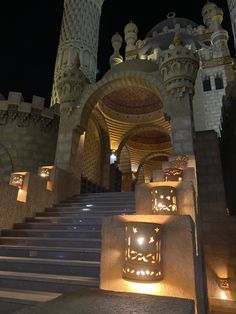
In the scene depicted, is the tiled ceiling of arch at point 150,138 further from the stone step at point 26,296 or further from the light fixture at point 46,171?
the stone step at point 26,296

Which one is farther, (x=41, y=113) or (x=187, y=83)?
(x=41, y=113)

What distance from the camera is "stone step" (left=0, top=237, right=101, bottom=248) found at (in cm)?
485

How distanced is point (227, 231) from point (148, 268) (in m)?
6.70

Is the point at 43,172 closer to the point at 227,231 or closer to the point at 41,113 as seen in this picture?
the point at 41,113

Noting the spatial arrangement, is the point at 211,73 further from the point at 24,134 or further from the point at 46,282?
the point at 46,282

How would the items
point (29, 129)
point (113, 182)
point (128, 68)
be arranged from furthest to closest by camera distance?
point (113, 182)
point (29, 129)
point (128, 68)

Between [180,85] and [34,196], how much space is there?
21.7 ft

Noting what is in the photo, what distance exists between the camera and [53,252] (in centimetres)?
458

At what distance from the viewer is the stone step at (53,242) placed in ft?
15.9

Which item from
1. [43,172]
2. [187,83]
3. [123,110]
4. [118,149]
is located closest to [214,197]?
[187,83]

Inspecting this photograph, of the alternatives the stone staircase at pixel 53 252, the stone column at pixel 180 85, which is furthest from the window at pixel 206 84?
the stone staircase at pixel 53 252

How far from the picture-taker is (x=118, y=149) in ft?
49.0

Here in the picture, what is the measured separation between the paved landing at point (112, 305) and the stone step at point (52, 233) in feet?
10.9

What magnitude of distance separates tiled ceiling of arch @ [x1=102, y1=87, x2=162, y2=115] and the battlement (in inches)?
151
